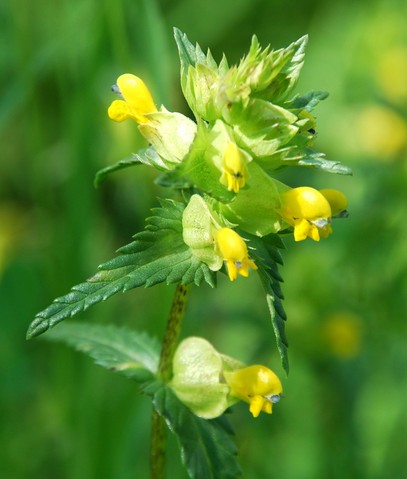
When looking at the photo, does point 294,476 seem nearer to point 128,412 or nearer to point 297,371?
point 297,371

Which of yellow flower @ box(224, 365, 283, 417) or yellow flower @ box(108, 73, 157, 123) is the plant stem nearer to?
yellow flower @ box(224, 365, 283, 417)

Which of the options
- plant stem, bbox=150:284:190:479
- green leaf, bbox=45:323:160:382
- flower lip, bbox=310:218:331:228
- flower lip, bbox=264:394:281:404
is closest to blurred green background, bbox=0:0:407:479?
green leaf, bbox=45:323:160:382

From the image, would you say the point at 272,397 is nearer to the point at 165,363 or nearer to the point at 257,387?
the point at 257,387

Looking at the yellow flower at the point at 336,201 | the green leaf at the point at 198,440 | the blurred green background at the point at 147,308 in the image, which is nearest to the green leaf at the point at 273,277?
the yellow flower at the point at 336,201

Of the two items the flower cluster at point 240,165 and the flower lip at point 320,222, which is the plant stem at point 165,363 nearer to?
the flower cluster at point 240,165

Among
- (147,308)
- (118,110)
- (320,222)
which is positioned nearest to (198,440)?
(320,222)
